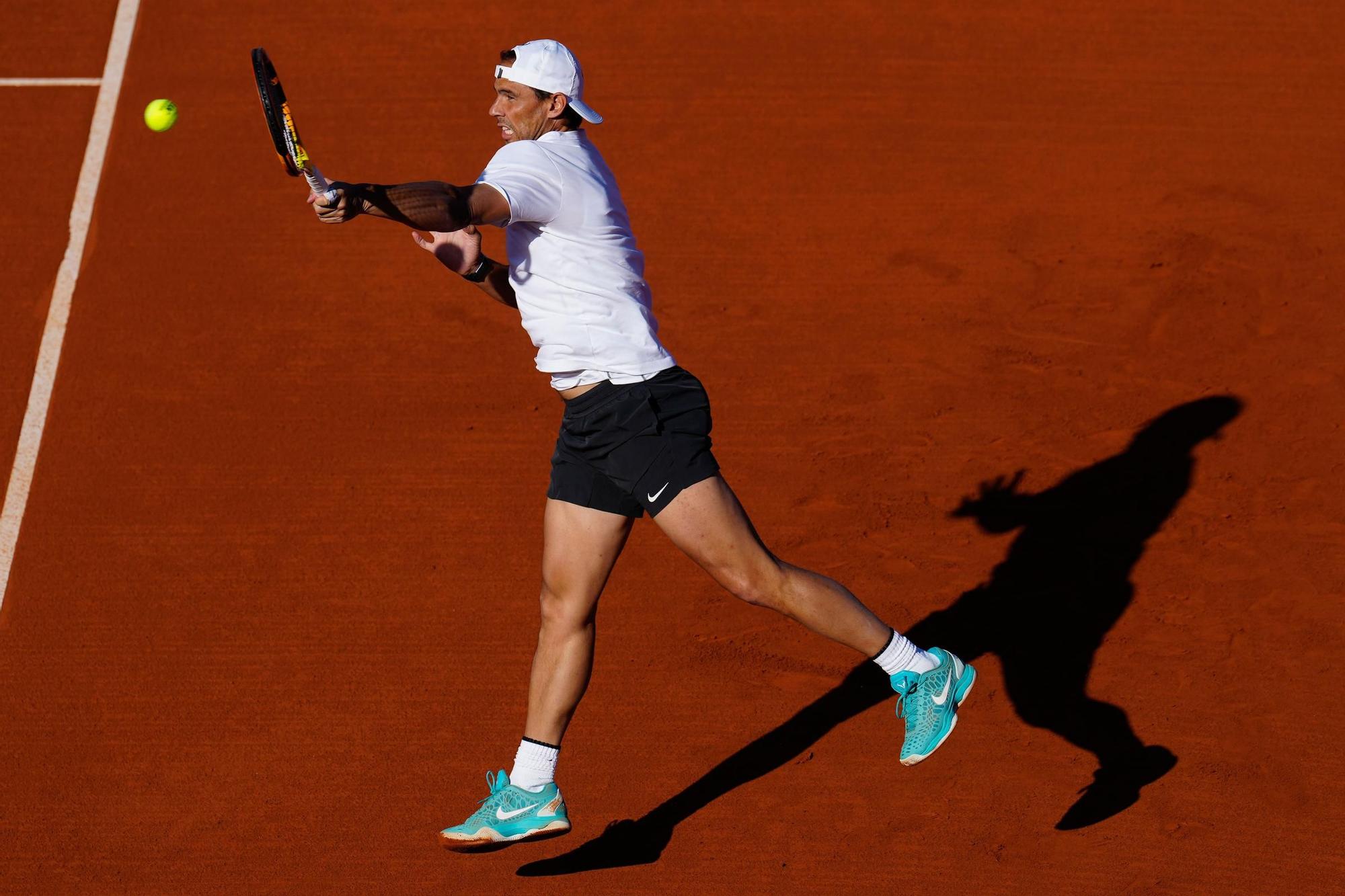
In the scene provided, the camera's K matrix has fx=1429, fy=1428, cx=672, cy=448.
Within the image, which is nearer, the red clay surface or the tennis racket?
the tennis racket

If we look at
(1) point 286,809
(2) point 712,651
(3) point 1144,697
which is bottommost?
(1) point 286,809

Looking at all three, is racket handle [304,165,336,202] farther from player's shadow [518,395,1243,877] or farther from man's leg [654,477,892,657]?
player's shadow [518,395,1243,877]

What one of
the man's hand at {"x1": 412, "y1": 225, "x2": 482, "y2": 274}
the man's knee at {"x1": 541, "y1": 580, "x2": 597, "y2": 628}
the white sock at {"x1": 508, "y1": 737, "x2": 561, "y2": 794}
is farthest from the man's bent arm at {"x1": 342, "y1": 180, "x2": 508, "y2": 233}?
the white sock at {"x1": 508, "y1": 737, "x2": 561, "y2": 794}

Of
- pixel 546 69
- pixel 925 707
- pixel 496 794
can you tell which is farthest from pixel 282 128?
pixel 925 707

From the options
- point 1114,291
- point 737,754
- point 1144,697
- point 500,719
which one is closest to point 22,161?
point 500,719

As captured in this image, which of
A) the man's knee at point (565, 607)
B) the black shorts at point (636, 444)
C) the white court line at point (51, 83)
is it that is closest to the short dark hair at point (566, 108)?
the black shorts at point (636, 444)

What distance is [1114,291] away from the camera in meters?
7.38

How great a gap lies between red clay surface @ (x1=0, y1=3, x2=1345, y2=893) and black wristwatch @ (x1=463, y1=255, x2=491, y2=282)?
5.45 feet

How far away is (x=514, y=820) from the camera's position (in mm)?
4863

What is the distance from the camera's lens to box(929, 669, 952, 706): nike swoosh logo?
4.99 m

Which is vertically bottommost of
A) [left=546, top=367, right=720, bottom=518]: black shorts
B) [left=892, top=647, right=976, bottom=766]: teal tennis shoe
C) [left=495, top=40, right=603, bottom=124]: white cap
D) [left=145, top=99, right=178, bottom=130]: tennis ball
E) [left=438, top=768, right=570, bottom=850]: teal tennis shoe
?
[left=438, top=768, right=570, bottom=850]: teal tennis shoe

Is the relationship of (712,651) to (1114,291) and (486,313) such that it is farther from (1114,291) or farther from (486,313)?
(1114,291)

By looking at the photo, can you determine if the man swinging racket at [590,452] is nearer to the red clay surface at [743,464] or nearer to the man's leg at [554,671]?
the man's leg at [554,671]

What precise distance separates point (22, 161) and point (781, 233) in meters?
4.41
